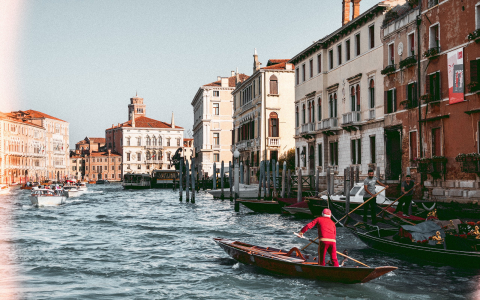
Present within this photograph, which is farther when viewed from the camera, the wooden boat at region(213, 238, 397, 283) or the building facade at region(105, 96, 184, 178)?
the building facade at region(105, 96, 184, 178)

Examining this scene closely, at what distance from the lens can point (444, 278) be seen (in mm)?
9742

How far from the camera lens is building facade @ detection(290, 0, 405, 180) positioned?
75.6ft

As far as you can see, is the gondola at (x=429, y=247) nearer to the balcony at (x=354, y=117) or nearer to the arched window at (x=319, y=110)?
the balcony at (x=354, y=117)

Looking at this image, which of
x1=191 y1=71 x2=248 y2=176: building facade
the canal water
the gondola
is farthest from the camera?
x1=191 y1=71 x2=248 y2=176: building facade

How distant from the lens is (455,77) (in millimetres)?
17609

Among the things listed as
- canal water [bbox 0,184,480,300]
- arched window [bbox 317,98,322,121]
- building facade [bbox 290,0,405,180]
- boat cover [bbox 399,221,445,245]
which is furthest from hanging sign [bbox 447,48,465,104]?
arched window [bbox 317,98,322,121]

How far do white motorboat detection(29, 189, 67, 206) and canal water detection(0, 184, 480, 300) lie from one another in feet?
36.3

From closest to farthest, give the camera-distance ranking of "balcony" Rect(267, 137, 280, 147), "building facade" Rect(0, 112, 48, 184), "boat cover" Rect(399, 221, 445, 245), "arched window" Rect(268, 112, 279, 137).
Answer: "boat cover" Rect(399, 221, 445, 245)
"balcony" Rect(267, 137, 280, 147)
"arched window" Rect(268, 112, 279, 137)
"building facade" Rect(0, 112, 48, 184)

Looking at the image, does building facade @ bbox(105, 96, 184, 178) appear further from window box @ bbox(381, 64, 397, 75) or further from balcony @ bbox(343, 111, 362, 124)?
window box @ bbox(381, 64, 397, 75)

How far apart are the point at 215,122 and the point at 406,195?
4371 centimetres

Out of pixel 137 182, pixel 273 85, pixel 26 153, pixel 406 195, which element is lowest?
pixel 137 182

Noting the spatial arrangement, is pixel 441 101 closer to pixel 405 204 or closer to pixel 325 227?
pixel 405 204

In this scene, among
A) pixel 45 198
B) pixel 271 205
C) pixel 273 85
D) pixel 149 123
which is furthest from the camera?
pixel 149 123

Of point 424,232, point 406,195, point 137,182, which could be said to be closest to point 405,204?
point 406,195
